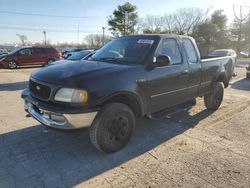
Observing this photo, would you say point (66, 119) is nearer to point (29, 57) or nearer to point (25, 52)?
point (29, 57)

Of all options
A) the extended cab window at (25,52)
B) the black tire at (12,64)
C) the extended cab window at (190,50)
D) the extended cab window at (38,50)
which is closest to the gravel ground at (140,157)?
the extended cab window at (190,50)

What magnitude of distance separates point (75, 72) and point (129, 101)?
1.06 m

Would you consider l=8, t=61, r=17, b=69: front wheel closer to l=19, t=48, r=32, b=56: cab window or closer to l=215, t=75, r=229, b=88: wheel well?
l=19, t=48, r=32, b=56: cab window

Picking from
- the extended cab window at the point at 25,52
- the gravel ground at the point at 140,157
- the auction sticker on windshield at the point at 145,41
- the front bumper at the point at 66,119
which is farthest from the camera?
the extended cab window at the point at 25,52

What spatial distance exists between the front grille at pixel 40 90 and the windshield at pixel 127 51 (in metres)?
1.31

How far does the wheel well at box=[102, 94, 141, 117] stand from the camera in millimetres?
3894

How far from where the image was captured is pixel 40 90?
3.83 meters

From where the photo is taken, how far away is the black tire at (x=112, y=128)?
3.65 m

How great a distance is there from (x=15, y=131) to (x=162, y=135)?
9.60ft

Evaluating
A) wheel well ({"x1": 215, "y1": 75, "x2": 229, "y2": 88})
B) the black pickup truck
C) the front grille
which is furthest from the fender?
wheel well ({"x1": 215, "y1": 75, "x2": 229, "y2": 88})

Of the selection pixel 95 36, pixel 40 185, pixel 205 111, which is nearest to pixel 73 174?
pixel 40 185

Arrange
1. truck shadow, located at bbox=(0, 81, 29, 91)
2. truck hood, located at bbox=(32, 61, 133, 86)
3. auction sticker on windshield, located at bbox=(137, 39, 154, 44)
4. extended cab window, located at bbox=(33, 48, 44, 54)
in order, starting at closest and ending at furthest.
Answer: truck hood, located at bbox=(32, 61, 133, 86) → auction sticker on windshield, located at bbox=(137, 39, 154, 44) → truck shadow, located at bbox=(0, 81, 29, 91) → extended cab window, located at bbox=(33, 48, 44, 54)

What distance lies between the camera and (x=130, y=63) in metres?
4.26

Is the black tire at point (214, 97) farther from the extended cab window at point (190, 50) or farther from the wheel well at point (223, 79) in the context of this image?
the extended cab window at point (190, 50)
